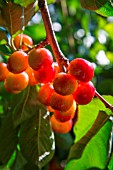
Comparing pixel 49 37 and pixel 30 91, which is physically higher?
pixel 49 37

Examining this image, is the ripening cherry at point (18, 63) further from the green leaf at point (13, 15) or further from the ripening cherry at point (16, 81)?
the green leaf at point (13, 15)

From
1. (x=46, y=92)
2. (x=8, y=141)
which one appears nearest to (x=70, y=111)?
(x=46, y=92)

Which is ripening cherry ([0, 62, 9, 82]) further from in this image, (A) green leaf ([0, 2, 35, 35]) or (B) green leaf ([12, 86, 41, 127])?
(B) green leaf ([12, 86, 41, 127])

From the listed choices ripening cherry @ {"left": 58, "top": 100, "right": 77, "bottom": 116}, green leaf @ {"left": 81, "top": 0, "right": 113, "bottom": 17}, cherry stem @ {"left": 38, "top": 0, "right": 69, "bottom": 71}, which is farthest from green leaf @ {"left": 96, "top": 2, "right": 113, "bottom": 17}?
ripening cherry @ {"left": 58, "top": 100, "right": 77, "bottom": 116}

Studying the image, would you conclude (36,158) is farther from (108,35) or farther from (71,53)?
(108,35)

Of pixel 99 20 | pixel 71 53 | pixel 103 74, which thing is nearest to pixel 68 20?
pixel 99 20

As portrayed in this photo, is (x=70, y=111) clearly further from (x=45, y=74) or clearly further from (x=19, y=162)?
(x=19, y=162)
